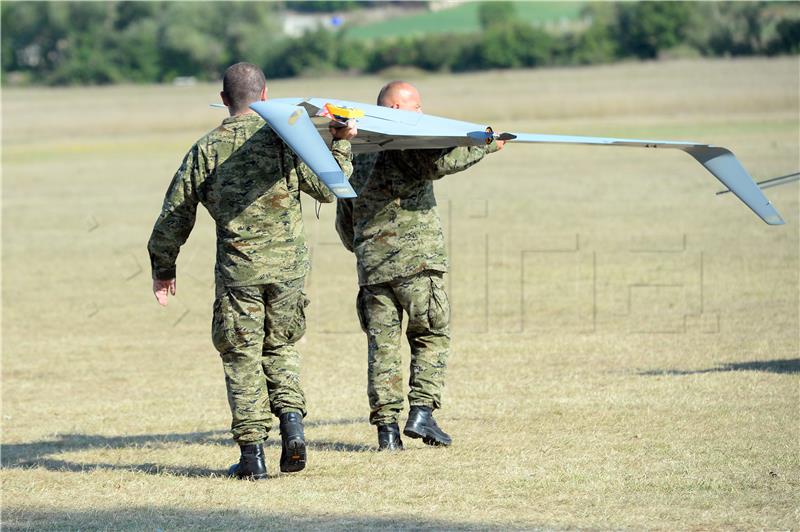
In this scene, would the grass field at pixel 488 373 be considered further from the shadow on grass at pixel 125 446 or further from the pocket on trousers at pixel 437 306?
the pocket on trousers at pixel 437 306

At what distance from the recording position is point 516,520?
20.0 ft

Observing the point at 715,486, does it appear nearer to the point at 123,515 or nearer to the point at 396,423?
the point at 396,423

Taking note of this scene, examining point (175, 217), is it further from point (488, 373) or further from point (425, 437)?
point (488, 373)

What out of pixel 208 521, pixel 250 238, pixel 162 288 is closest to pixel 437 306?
pixel 250 238

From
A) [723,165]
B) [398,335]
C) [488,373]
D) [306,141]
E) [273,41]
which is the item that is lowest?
[488,373]

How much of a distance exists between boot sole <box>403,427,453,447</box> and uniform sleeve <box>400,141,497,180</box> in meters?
1.52

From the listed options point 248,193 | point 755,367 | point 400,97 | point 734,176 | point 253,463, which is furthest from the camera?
point 755,367

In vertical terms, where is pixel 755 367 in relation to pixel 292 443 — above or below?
below

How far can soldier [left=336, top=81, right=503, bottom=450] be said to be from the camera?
25.6 feet

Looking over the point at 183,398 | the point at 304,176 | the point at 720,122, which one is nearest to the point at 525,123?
the point at 720,122

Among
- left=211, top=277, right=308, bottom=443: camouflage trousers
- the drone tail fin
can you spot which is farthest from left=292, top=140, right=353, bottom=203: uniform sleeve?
the drone tail fin

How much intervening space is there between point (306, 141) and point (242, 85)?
2.82ft

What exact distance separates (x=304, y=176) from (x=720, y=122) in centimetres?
3820

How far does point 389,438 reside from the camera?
7.89 metres
